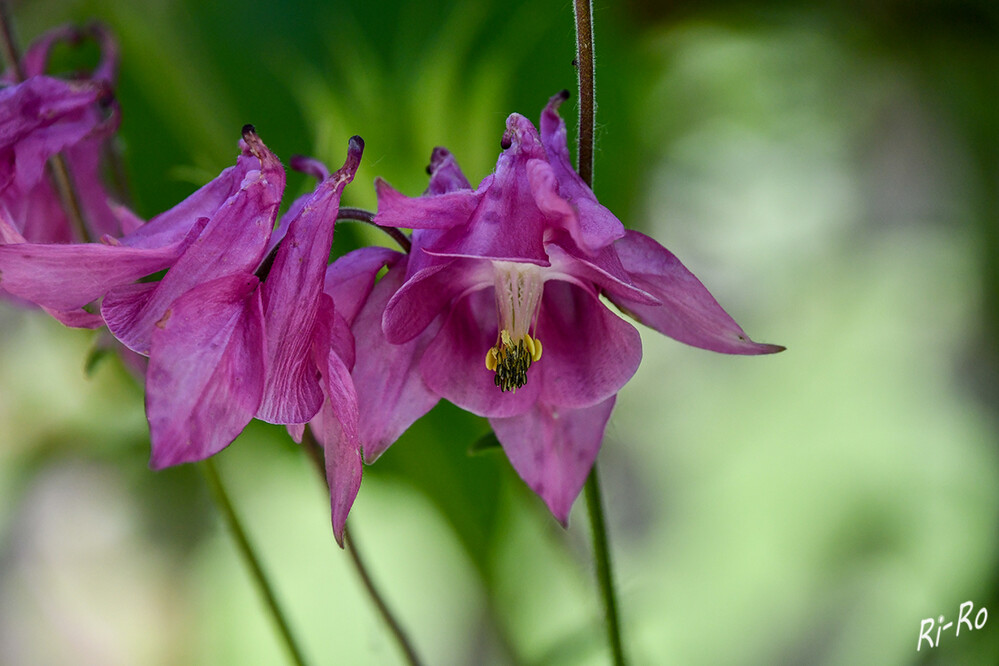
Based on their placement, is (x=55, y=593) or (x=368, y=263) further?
(x=55, y=593)

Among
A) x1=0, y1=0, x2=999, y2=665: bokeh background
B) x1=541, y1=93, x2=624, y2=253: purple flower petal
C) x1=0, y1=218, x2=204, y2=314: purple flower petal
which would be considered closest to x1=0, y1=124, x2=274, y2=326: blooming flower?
x1=0, y1=218, x2=204, y2=314: purple flower petal

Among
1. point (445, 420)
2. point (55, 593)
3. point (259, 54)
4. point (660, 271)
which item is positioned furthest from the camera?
point (55, 593)

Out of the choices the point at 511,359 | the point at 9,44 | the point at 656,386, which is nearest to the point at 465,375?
the point at 511,359

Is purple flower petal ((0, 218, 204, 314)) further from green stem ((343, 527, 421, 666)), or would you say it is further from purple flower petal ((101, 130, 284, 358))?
green stem ((343, 527, 421, 666))

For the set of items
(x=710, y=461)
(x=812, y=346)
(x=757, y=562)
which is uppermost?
(x=812, y=346)

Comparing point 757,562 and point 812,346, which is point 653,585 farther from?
point 812,346

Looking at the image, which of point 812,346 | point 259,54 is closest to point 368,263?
point 259,54

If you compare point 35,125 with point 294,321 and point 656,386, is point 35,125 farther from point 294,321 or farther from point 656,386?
point 656,386
